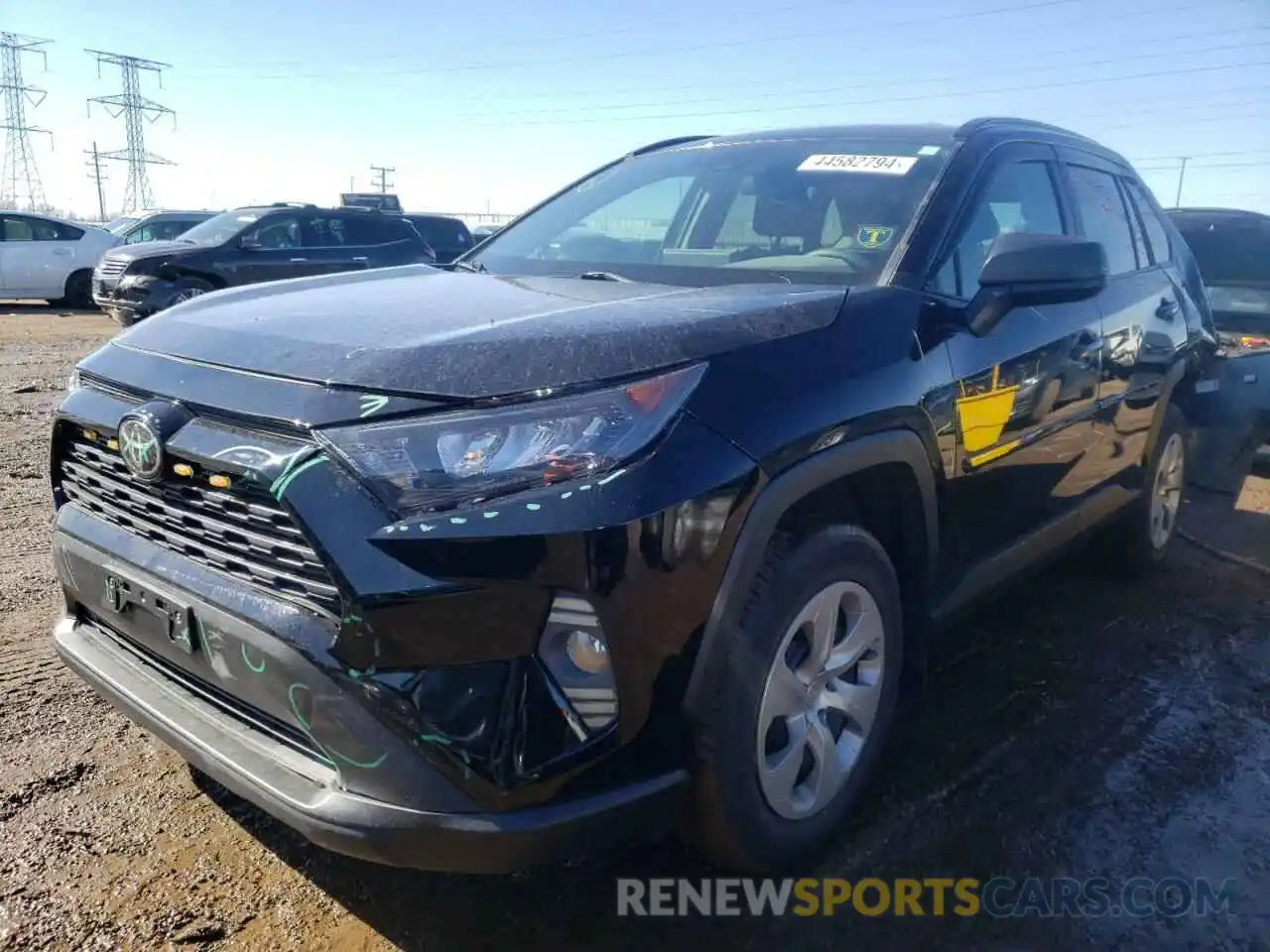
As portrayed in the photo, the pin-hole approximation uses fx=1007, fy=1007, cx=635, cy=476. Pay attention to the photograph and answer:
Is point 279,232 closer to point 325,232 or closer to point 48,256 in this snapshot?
point 325,232

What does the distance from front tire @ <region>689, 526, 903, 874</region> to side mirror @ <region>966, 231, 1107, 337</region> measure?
848mm

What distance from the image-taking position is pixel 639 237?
3383 mm

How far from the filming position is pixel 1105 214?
4051mm

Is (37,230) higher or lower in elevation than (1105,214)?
lower

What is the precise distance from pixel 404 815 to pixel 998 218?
2.54 meters

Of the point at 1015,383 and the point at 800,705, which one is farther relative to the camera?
the point at 1015,383

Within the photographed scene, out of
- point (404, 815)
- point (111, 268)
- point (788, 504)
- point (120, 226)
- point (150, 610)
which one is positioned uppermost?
point (788, 504)

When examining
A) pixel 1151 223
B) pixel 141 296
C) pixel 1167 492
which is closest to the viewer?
pixel 1151 223

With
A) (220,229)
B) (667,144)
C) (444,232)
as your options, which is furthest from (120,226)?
(667,144)

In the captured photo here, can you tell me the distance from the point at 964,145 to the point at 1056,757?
1.90 meters

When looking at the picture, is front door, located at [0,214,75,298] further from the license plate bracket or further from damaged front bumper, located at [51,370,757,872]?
damaged front bumper, located at [51,370,757,872]

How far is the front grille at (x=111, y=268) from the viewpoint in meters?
12.8

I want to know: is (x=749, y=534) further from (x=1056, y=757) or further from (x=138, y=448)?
(x=1056, y=757)

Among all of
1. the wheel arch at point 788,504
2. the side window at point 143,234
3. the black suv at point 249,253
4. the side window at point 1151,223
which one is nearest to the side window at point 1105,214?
the side window at point 1151,223
